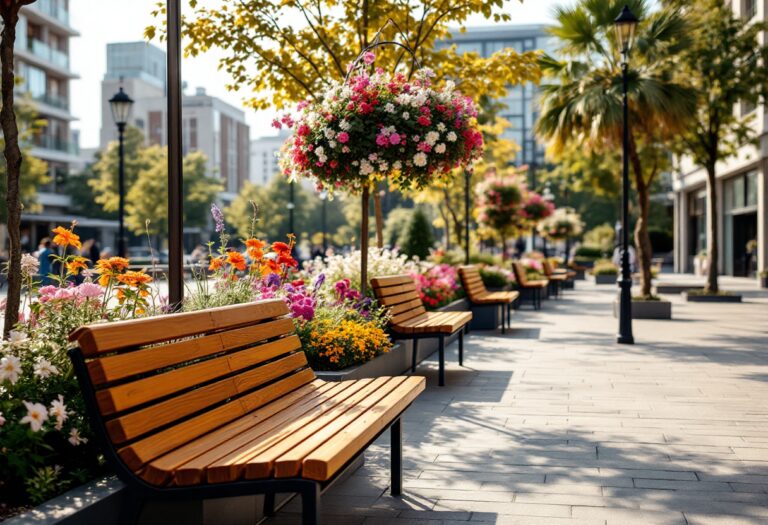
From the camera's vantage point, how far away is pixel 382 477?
5180 mm

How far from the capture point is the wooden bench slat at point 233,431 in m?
3.10

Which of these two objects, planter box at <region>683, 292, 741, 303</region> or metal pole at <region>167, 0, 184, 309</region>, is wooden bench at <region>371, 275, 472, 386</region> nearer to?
metal pole at <region>167, 0, 184, 309</region>

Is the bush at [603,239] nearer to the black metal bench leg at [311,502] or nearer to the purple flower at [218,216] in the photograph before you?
the purple flower at [218,216]

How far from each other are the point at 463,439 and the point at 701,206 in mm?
41117

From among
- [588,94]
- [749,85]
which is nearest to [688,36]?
[588,94]

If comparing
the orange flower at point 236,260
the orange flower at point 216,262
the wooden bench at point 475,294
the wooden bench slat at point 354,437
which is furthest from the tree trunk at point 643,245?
the wooden bench slat at point 354,437

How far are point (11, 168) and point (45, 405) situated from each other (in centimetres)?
162

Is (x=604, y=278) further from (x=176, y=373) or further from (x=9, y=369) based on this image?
(x=9, y=369)

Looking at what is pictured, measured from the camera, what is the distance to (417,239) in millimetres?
25984

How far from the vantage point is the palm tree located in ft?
53.7

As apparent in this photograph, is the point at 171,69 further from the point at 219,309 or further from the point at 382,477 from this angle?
the point at 382,477

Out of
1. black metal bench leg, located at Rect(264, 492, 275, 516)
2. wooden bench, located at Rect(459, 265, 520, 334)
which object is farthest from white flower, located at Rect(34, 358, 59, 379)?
wooden bench, located at Rect(459, 265, 520, 334)

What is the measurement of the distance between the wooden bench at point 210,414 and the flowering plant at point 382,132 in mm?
3087

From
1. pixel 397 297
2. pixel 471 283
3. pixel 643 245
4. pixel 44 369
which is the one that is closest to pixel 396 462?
pixel 44 369
